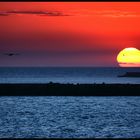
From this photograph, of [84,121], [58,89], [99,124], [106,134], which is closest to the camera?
[106,134]

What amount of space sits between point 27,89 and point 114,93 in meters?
8.43

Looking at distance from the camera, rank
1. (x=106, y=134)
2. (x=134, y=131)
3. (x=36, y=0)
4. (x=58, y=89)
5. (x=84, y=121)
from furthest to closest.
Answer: (x=58, y=89), (x=84, y=121), (x=134, y=131), (x=106, y=134), (x=36, y=0)

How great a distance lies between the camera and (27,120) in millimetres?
28844

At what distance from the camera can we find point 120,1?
2.64m

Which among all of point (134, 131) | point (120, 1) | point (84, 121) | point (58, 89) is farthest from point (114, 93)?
point (120, 1)

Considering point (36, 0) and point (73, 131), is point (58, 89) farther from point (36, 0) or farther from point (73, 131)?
point (36, 0)

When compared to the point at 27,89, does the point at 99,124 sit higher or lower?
lower

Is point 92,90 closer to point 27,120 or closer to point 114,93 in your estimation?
point 114,93

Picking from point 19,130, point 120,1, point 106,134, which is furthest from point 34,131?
point 120,1

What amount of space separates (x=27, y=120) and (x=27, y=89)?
47.1ft

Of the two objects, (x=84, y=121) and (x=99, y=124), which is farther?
(x=84, y=121)

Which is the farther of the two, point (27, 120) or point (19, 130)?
point (27, 120)

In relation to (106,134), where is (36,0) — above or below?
above

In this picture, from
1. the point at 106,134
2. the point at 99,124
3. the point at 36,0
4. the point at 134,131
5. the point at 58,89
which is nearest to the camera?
the point at 36,0
